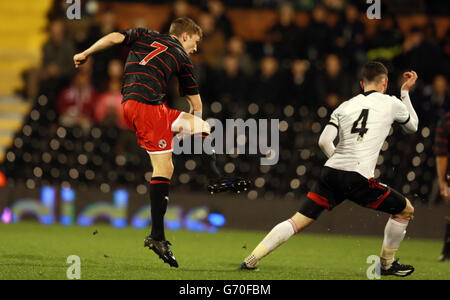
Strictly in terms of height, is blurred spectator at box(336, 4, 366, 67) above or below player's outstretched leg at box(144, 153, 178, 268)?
above

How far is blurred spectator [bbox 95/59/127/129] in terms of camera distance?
12.9 meters

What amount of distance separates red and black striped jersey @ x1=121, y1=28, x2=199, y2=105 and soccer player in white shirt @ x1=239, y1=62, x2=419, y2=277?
1.45 meters

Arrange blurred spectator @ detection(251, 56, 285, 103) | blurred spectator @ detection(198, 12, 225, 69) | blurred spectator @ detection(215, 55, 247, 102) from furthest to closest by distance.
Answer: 1. blurred spectator @ detection(198, 12, 225, 69)
2. blurred spectator @ detection(215, 55, 247, 102)
3. blurred spectator @ detection(251, 56, 285, 103)

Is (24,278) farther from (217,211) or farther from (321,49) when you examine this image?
(321,49)

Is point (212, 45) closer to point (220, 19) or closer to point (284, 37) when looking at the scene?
point (220, 19)

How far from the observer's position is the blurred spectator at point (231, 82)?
516 inches

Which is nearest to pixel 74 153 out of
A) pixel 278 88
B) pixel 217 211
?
pixel 217 211

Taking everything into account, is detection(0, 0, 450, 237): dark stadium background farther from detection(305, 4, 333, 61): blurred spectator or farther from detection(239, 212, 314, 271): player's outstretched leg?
detection(239, 212, 314, 271): player's outstretched leg

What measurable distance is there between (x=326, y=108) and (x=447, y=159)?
3.08 metres

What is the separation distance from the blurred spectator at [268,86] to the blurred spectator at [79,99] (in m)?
2.47

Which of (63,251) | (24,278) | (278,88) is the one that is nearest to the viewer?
(24,278)

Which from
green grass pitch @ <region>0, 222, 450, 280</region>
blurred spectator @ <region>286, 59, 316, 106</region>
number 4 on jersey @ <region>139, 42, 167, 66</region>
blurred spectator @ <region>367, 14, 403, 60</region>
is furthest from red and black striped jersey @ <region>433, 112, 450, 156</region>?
blurred spectator @ <region>367, 14, 403, 60</region>

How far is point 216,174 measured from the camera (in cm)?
780

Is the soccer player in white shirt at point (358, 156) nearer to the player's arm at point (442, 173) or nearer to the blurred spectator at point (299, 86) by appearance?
the player's arm at point (442, 173)
